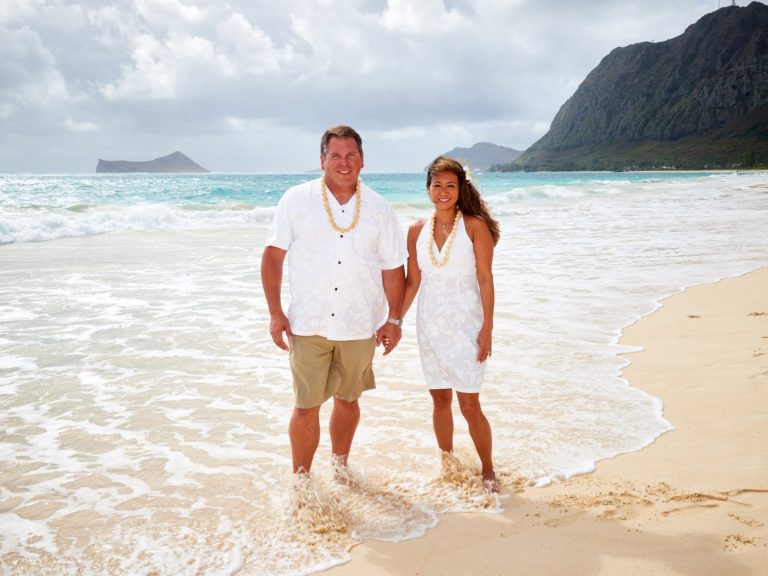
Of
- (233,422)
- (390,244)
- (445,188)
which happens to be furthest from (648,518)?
(233,422)

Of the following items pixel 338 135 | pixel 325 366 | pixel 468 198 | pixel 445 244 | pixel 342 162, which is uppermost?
pixel 338 135

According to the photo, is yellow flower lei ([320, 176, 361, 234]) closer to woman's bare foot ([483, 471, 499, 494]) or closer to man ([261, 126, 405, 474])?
man ([261, 126, 405, 474])

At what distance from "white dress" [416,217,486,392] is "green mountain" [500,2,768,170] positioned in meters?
116

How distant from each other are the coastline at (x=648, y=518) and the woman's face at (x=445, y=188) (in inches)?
70.2

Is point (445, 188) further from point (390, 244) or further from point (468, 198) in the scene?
point (390, 244)

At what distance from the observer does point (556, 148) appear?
16725cm

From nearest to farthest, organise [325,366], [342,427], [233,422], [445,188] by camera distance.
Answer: [325,366]
[445,188]
[342,427]
[233,422]

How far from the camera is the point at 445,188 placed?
11.8 feet

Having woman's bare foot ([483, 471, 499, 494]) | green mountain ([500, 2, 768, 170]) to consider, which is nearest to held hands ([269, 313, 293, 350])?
woman's bare foot ([483, 471, 499, 494])

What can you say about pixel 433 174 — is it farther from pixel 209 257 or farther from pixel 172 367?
pixel 209 257

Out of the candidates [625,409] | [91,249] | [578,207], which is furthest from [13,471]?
[578,207]

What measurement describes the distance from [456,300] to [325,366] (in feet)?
2.91

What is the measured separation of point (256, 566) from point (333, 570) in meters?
0.38

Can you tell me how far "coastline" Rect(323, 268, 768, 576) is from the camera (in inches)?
110
